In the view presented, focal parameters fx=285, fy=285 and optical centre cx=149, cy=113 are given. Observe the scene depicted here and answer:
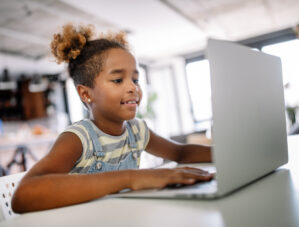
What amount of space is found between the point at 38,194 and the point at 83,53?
2.17 feet

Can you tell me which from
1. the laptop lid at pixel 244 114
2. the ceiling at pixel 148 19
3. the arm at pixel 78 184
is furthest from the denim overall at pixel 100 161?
the ceiling at pixel 148 19

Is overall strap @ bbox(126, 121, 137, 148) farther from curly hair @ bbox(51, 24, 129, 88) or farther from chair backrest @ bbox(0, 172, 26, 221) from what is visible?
chair backrest @ bbox(0, 172, 26, 221)

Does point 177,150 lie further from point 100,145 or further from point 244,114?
point 244,114

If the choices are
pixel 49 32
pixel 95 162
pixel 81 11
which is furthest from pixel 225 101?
pixel 49 32

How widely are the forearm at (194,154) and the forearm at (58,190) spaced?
0.46 metres

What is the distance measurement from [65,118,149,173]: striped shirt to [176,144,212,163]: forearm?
0.50 feet

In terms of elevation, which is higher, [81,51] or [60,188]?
[81,51]

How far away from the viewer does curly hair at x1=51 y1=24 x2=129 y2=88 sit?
1015 millimetres

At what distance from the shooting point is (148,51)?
748cm

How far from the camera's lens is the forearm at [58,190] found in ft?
1.72

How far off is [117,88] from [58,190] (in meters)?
A: 0.47

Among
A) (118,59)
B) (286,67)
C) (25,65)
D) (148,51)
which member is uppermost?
(148,51)

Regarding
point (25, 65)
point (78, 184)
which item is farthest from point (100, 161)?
point (25, 65)

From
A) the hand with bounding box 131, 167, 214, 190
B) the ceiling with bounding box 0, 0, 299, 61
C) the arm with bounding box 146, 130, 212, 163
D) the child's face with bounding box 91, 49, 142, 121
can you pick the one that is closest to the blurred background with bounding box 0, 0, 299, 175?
the ceiling with bounding box 0, 0, 299, 61
